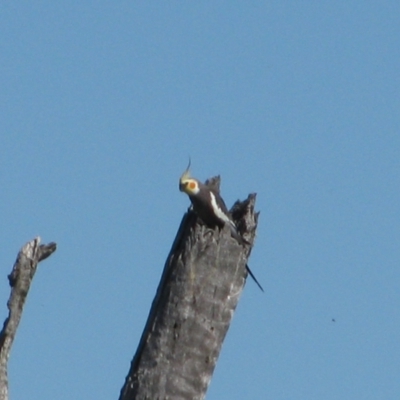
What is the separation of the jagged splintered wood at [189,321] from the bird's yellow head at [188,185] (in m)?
3.57

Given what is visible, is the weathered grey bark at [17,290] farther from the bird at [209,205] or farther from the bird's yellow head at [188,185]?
the bird's yellow head at [188,185]

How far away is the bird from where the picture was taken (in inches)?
404

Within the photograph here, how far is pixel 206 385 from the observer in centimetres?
940

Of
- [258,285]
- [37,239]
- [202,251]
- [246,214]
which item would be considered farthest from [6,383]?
[258,285]

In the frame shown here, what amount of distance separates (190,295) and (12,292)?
1270mm

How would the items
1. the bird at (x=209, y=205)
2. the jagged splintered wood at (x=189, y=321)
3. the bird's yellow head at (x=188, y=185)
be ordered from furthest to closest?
the bird's yellow head at (x=188, y=185) < the bird at (x=209, y=205) < the jagged splintered wood at (x=189, y=321)

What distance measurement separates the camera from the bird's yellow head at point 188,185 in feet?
44.6

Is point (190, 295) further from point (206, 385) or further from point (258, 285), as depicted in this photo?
point (258, 285)

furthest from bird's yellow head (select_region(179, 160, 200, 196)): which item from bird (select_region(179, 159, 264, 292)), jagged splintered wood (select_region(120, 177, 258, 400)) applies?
jagged splintered wood (select_region(120, 177, 258, 400))

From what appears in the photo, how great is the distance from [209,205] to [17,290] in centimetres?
289

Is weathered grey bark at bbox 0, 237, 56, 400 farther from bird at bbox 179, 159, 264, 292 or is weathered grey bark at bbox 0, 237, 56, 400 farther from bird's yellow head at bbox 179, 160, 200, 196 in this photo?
bird's yellow head at bbox 179, 160, 200, 196

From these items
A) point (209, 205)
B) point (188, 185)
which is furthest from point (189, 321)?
point (188, 185)

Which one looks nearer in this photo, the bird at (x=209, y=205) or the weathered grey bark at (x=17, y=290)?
the weathered grey bark at (x=17, y=290)

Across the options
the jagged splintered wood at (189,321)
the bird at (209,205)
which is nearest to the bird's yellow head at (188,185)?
the bird at (209,205)
